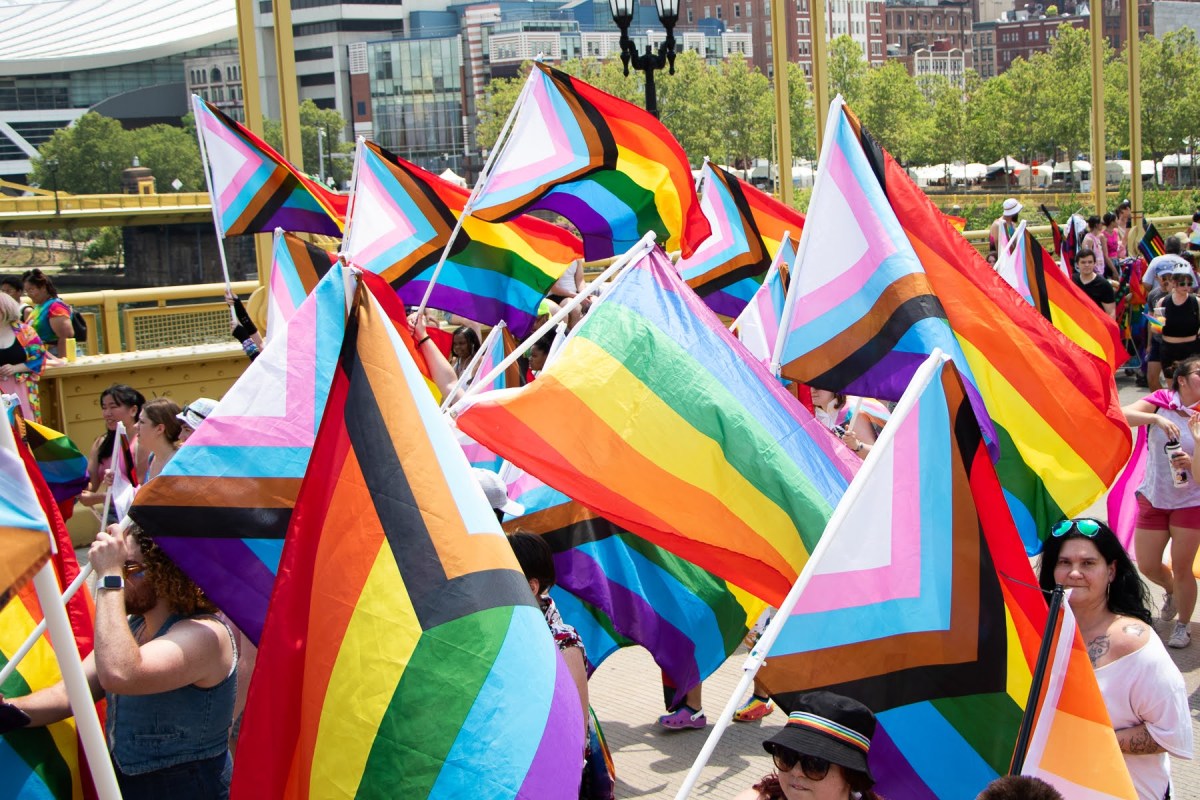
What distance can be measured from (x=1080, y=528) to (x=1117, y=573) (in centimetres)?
16

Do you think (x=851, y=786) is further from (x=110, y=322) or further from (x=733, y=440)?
(x=110, y=322)

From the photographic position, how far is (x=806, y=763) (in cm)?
310

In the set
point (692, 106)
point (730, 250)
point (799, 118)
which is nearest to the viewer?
point (730, 250)

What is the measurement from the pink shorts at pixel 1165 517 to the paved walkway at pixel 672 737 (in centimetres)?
58

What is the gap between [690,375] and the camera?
4.53 metres

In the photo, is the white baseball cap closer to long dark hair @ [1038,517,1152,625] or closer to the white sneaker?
long dark hair @ [1038,517,1152,625]

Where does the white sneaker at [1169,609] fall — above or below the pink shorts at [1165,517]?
below

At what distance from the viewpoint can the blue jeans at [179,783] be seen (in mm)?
3637

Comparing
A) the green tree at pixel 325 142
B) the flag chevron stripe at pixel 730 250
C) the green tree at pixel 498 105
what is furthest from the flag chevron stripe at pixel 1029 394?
the green tree at pixel 325 142

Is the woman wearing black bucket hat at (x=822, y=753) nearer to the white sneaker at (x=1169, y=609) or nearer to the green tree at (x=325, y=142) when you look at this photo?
the white sneaker at (x=1169, y=609)

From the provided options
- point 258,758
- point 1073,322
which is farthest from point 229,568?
point 1073,322

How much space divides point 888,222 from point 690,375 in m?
1.42

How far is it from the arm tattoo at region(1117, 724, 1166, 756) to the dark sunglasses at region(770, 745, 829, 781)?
1245 mm

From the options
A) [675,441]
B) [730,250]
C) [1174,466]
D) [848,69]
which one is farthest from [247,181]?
[848,69]
